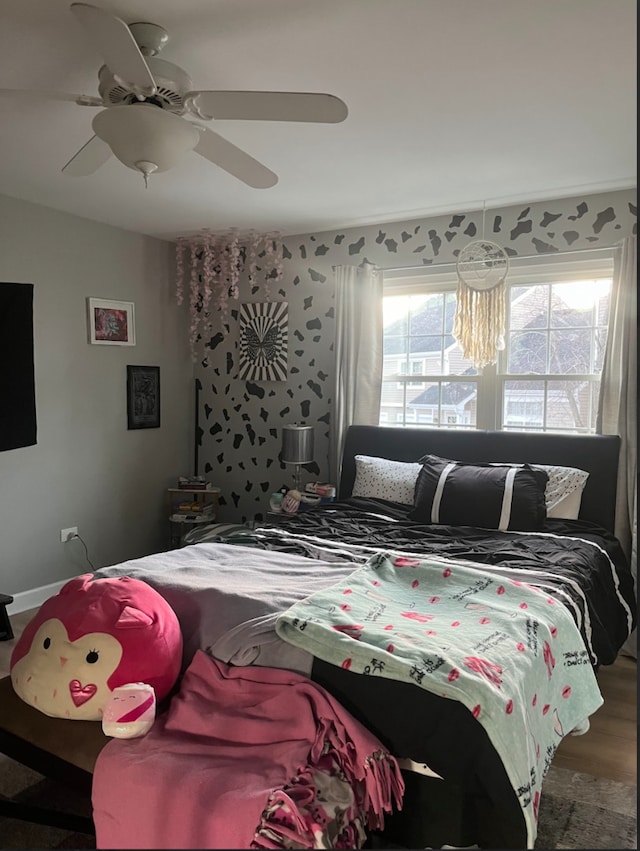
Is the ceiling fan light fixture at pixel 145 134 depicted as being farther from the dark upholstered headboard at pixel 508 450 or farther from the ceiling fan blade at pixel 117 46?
the dark upholstered headboard at pixel 508 450

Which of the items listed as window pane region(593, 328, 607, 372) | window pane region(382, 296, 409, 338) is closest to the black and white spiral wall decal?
window pane region(382, 296, 409, 338)

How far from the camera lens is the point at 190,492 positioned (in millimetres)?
4738

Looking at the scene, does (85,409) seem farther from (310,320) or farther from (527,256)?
(527,256)

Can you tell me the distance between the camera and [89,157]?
233 centimetres

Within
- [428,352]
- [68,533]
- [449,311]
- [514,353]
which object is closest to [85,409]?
[68,533]

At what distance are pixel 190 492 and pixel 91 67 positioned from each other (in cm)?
306

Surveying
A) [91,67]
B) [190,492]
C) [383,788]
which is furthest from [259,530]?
[91,67]

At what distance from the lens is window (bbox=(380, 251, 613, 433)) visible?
3699mm

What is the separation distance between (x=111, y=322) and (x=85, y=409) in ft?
2.04

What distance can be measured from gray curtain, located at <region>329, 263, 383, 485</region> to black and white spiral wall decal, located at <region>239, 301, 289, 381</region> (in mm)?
492

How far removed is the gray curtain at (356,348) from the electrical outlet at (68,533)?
1.74 metres

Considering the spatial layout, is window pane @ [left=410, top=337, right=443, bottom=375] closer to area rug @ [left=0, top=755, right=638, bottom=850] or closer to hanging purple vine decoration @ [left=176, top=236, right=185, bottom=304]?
hanging purple vine decoration @ [left=176, top=236, right=185, bottom=304]

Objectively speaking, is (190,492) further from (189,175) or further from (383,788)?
(383,788)

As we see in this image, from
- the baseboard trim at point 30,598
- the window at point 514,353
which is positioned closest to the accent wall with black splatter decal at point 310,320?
the window at point 514,353
